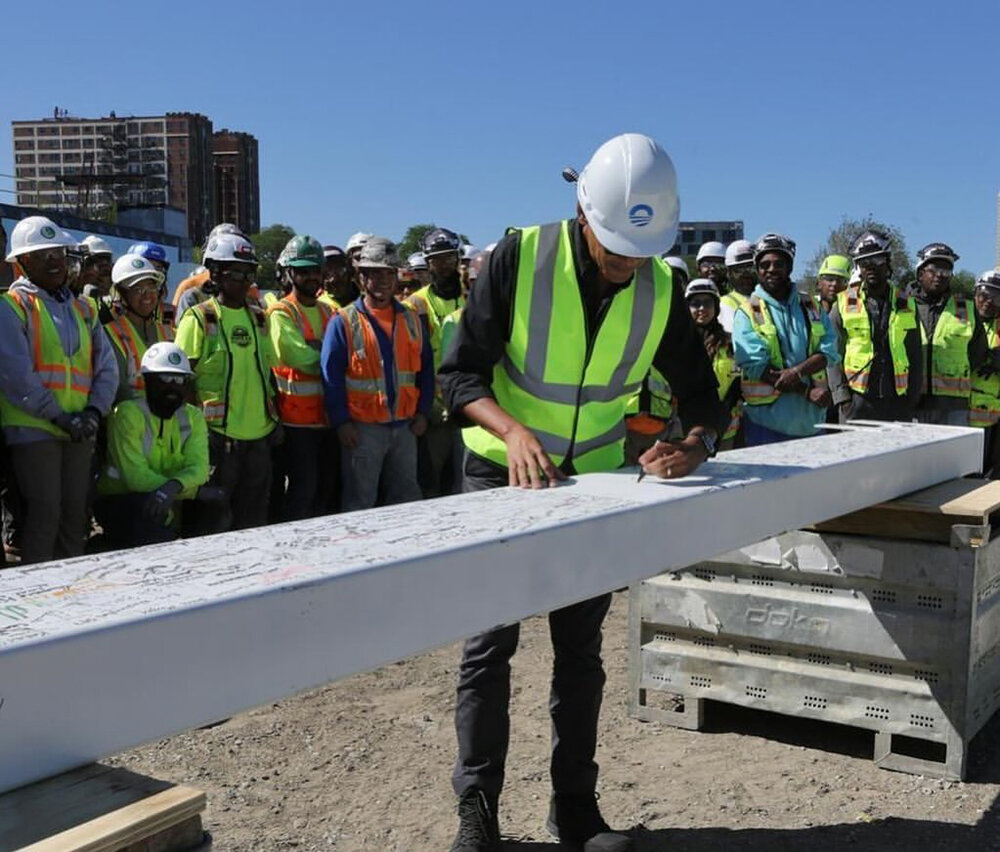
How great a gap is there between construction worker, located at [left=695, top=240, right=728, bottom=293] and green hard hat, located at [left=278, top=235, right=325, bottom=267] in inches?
187

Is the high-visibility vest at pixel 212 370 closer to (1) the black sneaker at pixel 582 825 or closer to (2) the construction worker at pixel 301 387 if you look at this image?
(2) the construction worker at pixel 301 387

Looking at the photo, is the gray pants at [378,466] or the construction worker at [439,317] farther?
the construction worker at [439,317]

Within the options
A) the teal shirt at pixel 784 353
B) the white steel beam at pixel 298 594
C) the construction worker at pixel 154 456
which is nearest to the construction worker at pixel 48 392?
the construction worker at pixel 154 456

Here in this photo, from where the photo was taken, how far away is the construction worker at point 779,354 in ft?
21.8

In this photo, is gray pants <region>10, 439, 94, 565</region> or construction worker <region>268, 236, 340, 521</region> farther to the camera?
construction worker <region>268, 236, 340, 521</region>

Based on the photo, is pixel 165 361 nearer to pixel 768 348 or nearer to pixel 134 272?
pixel 134 272

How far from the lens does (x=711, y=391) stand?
3.46 m

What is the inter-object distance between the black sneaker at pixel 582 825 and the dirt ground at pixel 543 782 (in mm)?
70

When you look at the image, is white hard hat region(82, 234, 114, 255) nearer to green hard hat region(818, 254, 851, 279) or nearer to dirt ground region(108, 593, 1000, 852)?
dirt ground region(108, 593, 1000, 852)

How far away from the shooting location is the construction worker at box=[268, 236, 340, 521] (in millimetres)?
6777

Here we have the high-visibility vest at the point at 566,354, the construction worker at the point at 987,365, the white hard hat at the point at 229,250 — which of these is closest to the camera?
the high-visibility vest at the point at 566,354

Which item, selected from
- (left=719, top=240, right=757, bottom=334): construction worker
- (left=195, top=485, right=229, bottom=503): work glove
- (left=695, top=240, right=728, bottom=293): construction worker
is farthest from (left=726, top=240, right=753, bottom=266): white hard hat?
(left=195, top=485, right=229, bottom=503): work glove

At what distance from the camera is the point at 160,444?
5.34 metres

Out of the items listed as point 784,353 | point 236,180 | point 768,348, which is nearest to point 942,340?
point 784,353
